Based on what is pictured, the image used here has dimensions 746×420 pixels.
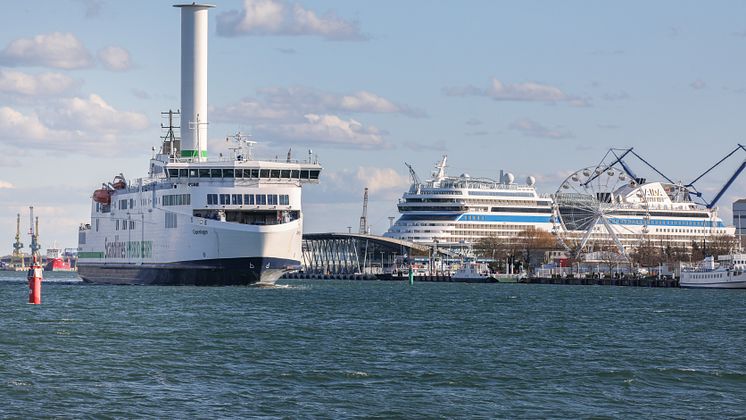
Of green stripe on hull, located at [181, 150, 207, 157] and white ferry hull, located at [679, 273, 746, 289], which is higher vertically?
green stripe on hull, located at [181, 150, 207, 157]

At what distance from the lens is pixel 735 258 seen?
15750 centimetres

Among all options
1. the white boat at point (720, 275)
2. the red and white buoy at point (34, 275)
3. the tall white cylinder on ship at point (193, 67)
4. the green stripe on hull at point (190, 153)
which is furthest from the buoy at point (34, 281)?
the white boat at point (720, 275)

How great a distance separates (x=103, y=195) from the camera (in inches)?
5591

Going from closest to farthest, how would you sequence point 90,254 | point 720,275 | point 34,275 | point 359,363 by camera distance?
point 359,363, point 34,275, point 90,254, point 720,275

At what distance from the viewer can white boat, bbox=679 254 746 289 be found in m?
153

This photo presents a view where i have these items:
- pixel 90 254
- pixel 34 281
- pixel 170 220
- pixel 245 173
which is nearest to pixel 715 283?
pixel 245 173

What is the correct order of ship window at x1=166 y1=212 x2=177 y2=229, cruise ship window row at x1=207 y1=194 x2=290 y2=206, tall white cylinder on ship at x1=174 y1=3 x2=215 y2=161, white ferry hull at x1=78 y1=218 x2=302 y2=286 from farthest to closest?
tall white cylinder on ship at x1=174 y1=3 x2=215 y2=161, ship window at x1=166 y1=212 x2=177 y2=229, cruise ship window row at x1=207 y1=194 x2=290 y2=206, white ferry hull at x1=78 y1=218 x2=302 y2=286

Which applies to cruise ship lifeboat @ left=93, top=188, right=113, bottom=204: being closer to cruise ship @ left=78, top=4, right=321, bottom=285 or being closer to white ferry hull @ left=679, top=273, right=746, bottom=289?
cruise ship @ left=78, top=4, right=321, bottom=285

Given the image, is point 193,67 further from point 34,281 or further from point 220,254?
point 34,281

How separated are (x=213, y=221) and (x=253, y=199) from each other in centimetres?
371

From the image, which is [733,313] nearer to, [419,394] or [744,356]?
[744,356]

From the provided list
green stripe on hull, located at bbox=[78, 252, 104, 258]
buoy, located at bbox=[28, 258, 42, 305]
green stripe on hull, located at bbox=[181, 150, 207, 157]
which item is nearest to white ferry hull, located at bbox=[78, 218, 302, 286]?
green stripe on hull, located at bbox=[181, 150, 207, 157]

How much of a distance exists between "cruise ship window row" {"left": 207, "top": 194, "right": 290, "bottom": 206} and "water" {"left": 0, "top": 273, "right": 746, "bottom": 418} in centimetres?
2383

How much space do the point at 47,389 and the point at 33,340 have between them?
1694cm
